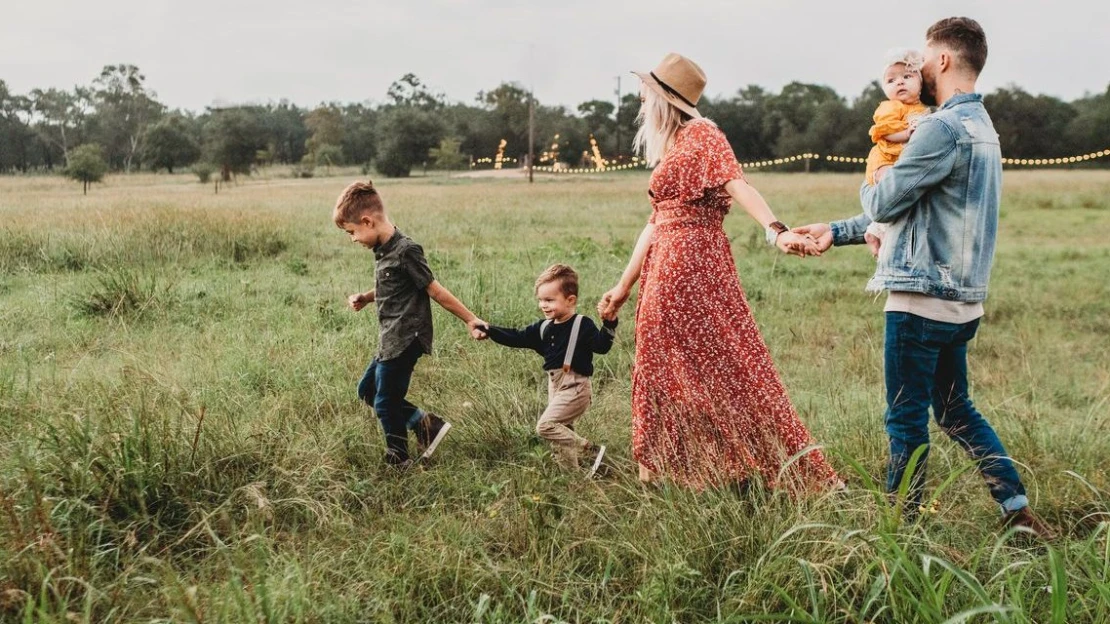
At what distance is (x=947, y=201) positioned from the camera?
2.91 metres

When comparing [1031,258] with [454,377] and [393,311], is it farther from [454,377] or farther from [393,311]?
[393,311]

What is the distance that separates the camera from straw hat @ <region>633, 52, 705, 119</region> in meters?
3.51

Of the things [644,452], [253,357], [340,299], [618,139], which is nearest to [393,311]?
[644,452]

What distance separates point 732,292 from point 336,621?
2120mm

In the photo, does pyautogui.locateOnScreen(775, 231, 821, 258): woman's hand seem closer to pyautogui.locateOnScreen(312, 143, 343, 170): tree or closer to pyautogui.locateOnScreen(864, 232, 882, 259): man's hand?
pyautogui.locateOnScreen(864, 232, 882, 259): man's hand

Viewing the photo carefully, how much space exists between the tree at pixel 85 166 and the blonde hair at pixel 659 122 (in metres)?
25.9

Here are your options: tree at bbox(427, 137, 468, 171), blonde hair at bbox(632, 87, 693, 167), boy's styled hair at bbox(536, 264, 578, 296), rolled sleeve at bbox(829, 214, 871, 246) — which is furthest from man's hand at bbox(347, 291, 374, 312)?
tree at bbox(427, 137, 468, 171)

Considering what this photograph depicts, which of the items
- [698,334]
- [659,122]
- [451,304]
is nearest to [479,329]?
[451,304]

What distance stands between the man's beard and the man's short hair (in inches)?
5.3

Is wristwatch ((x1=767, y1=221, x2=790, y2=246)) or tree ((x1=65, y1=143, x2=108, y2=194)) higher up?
tree ((x1=65, y1=143, x2=108, y2=194))

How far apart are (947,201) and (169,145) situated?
4732cm

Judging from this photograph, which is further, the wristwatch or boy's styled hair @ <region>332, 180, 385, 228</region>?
boy's styled hair @ <region>332, 180, 385, 228</region>

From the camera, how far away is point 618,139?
73250mm

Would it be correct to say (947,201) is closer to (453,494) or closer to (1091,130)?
(453,494)
